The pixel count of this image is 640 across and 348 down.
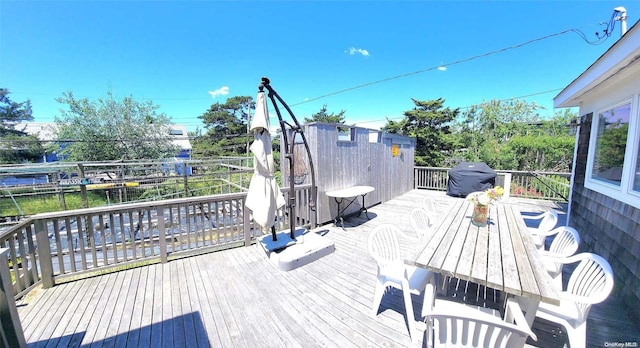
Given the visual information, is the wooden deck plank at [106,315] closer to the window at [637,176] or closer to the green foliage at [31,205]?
the window at [637,176]

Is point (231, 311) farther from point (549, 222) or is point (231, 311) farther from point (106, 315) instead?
point (549, 222)

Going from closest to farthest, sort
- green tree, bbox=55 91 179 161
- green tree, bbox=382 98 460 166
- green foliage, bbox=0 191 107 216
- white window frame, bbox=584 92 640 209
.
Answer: white window frame, bbox=584 92 640 209 → green foliage, bbox=0 191 107 216 → green tree, bbox=55 91 179 161 → green tree, bbox=382 98 460 166

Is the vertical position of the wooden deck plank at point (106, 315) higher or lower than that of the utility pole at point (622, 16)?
lower

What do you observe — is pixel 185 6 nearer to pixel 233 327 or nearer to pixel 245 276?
pixel 245 276

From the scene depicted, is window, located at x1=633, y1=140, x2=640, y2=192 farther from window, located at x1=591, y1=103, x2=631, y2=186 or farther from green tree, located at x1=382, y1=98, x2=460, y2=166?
green tree, located at x1=382, y1=98, x2=460, y2=166

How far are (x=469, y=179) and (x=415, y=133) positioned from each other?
6471 mm

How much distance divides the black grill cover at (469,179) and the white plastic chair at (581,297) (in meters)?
5.57

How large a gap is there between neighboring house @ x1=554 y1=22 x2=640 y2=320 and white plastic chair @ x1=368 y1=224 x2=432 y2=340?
1785 millimetres

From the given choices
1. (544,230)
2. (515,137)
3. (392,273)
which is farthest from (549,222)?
(515,137)

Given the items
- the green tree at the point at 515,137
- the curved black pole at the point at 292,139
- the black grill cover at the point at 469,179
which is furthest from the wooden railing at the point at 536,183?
the curved black pole at the point at 292,139

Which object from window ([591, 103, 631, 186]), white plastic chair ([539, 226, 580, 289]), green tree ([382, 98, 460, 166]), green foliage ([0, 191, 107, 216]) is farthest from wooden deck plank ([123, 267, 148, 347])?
green tree ([382, 98, 460, 166])

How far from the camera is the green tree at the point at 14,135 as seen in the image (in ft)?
36.5

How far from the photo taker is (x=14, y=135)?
12.6 m

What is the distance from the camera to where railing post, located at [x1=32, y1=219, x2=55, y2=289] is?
7.74 ft
